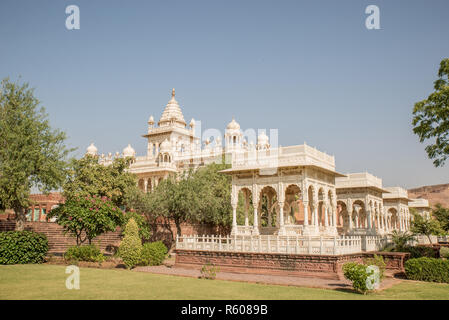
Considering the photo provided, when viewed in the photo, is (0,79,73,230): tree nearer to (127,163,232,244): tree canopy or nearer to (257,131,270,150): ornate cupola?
(127,163,232,244): tree canopy

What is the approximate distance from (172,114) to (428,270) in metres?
48.8

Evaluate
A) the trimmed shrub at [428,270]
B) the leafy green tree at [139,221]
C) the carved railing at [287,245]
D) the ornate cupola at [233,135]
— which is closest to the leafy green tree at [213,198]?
the leafy green tree at [139,221]

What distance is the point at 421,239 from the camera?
37031 millimetres

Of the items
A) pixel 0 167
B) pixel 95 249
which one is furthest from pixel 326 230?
pixel 0 167

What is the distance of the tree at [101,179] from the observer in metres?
31.4

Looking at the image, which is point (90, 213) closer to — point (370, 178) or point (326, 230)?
point (326, 230)

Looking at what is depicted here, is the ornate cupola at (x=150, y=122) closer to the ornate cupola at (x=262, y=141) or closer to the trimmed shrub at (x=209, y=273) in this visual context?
the ornate cupola at (x=262, y=141)

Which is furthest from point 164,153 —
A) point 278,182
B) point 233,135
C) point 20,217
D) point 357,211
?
point 278,182

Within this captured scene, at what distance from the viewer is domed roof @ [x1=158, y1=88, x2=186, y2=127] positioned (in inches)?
2398

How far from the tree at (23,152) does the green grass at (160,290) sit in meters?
7.34

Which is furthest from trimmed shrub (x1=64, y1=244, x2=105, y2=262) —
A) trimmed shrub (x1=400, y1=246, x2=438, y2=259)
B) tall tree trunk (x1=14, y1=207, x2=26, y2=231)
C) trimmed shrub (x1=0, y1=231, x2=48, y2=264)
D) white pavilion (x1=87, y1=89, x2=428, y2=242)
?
trimmed shrub (x1=400, y1=246, x2=438, y2=259)

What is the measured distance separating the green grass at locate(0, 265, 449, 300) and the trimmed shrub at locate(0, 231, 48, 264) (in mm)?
3793

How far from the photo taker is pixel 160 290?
537 inches
